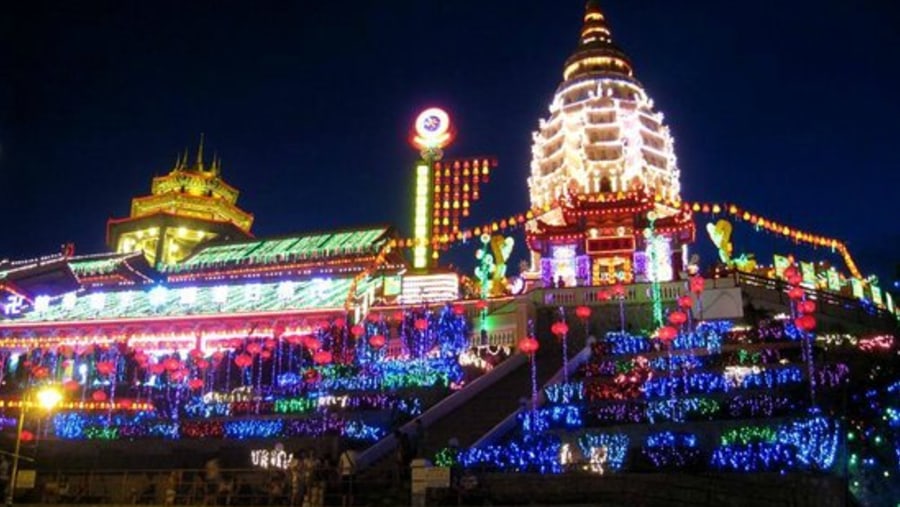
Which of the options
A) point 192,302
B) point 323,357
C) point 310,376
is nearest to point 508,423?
point 310,376

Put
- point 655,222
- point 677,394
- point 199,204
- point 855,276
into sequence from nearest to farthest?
point 677,394, point 855,276, point 655,222, point 199,204

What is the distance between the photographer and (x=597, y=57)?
62.8 metres

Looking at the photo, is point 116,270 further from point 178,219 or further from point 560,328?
point 560,328

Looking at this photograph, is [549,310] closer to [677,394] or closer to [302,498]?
[677,394]

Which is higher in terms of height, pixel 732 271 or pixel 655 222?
pixel 655 222

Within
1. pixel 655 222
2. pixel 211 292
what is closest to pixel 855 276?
pixel 655 222

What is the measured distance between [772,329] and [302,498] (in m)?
18.2

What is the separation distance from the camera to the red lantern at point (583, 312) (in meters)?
33.9

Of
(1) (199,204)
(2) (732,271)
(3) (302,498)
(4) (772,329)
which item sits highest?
(1) (199,204)

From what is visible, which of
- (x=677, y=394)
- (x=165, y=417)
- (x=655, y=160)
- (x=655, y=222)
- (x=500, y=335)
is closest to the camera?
(x=677, y=394)

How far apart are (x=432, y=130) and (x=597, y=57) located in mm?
14204

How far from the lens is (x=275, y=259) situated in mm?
61438

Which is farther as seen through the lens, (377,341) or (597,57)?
(597,57)

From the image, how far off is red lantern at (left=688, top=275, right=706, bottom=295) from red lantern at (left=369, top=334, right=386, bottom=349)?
12.8 metres
